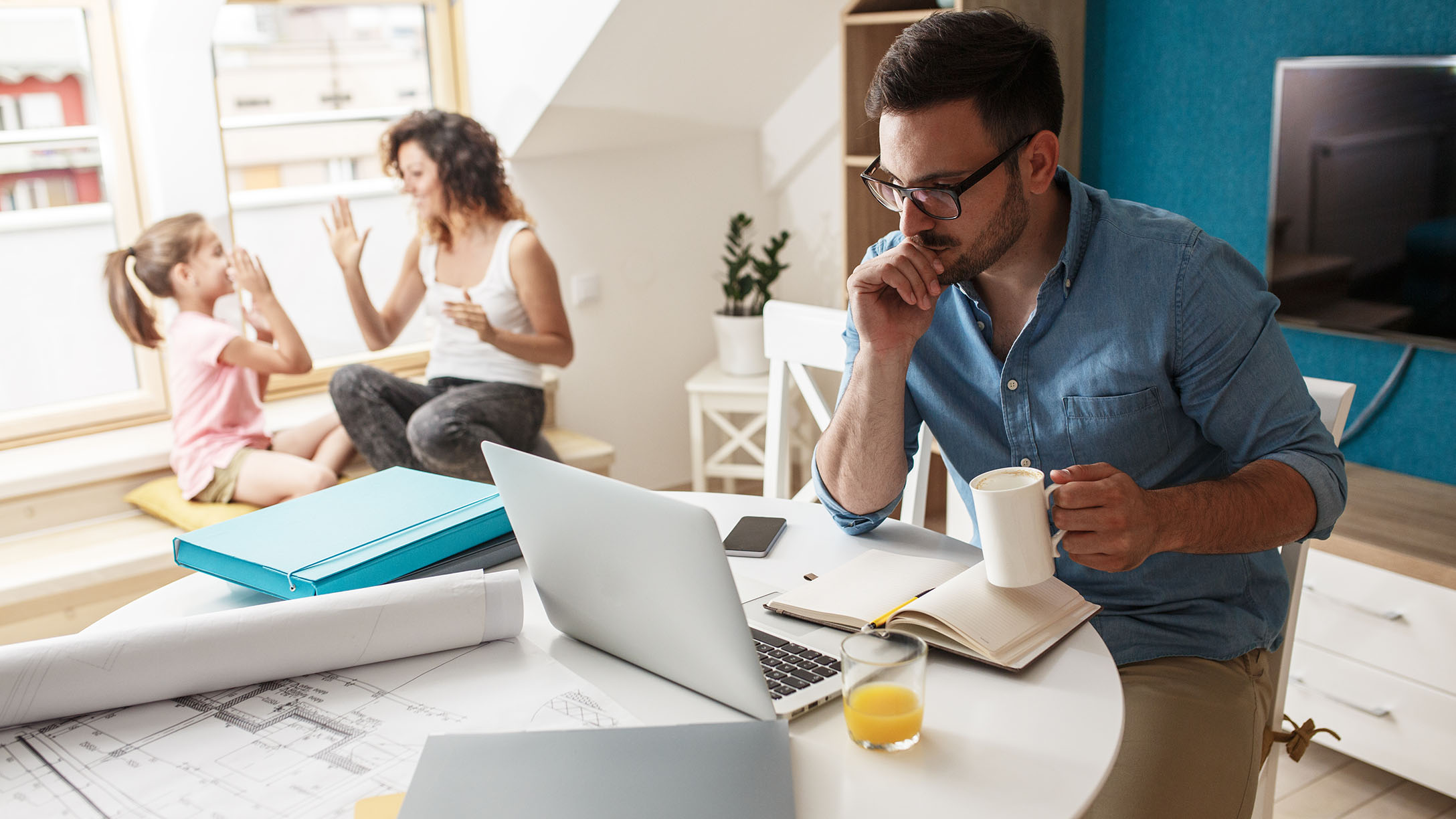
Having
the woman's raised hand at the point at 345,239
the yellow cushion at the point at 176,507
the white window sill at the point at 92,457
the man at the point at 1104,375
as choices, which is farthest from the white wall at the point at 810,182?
the man at the point at 1104,375

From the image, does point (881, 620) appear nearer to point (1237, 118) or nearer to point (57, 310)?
point (1237, 118)

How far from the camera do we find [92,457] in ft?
8.95

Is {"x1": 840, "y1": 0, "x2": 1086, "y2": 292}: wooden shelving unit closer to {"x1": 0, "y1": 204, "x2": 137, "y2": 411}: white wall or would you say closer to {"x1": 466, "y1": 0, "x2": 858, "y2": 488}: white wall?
{"x1": 466, "y1": 0, "x2": 858, "y2": 488}: white wall

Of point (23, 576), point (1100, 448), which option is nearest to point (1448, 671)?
point (1100, 448)

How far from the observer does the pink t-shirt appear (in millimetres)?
2588

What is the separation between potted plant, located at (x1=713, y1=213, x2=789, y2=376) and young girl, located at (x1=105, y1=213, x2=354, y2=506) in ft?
4.14

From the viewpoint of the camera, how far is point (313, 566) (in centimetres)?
112

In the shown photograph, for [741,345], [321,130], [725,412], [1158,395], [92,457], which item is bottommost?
[725,412]

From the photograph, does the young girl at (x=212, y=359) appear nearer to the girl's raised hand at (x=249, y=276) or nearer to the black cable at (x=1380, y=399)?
the girl's raised hand at (x=249, y=276)

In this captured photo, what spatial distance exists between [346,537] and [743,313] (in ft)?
7.69

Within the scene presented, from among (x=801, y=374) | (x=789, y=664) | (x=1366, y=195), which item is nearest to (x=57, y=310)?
(x=801, y=374)

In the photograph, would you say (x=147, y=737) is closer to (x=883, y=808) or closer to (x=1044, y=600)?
(x=883, y=808)

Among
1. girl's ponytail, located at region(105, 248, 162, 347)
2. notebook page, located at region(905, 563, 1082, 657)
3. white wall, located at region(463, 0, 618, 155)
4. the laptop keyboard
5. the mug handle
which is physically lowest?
the laptop keyboard

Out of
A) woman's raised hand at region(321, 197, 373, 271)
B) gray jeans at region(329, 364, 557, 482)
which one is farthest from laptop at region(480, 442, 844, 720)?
A: woman's raised hand at region(321, 197, 373, 271)
